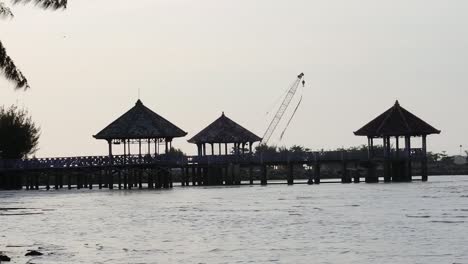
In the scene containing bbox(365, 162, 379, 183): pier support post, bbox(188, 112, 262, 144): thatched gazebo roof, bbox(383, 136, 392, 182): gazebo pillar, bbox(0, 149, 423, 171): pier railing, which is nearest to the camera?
bbox(0, 149, 423, 171): pier railing

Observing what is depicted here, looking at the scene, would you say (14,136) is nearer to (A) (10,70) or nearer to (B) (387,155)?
(B) (387,155)

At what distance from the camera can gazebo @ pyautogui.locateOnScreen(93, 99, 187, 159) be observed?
109812 mm

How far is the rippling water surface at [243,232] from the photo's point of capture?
37.5m

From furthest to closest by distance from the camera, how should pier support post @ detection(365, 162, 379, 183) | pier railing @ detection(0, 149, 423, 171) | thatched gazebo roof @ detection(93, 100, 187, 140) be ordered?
1. pier support post @ detection(365, 162, 379, 183)
2. pier railing @ detection(0, 149, 423, 171)
3. thatched gazebo roof @ detection(93, 100, 187, 140)

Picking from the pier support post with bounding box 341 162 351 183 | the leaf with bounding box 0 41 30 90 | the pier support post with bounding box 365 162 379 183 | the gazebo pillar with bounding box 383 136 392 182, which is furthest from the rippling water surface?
the pier support post with bounding box 365 162 379 183

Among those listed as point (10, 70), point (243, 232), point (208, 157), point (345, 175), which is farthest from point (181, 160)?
point (10, 70)

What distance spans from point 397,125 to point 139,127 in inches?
995

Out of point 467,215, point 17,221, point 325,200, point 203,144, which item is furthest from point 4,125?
point 467,215

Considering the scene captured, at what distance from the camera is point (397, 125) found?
114562mm

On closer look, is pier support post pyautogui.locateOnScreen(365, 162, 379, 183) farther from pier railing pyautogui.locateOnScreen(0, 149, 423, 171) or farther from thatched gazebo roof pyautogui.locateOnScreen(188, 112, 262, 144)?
thatched gazebo roof pyautogui.locateOnScreen(188, 112, 262, 144)

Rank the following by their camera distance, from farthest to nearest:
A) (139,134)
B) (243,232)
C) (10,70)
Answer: (139,134) < (243,232) < (10,70)

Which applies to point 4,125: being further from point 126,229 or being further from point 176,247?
point 176,247

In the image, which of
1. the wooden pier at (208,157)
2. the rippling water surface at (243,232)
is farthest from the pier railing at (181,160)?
the rippling water surface at (243,232)

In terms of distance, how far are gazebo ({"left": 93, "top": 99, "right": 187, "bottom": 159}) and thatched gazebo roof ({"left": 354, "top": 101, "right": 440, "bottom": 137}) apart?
18.8m
